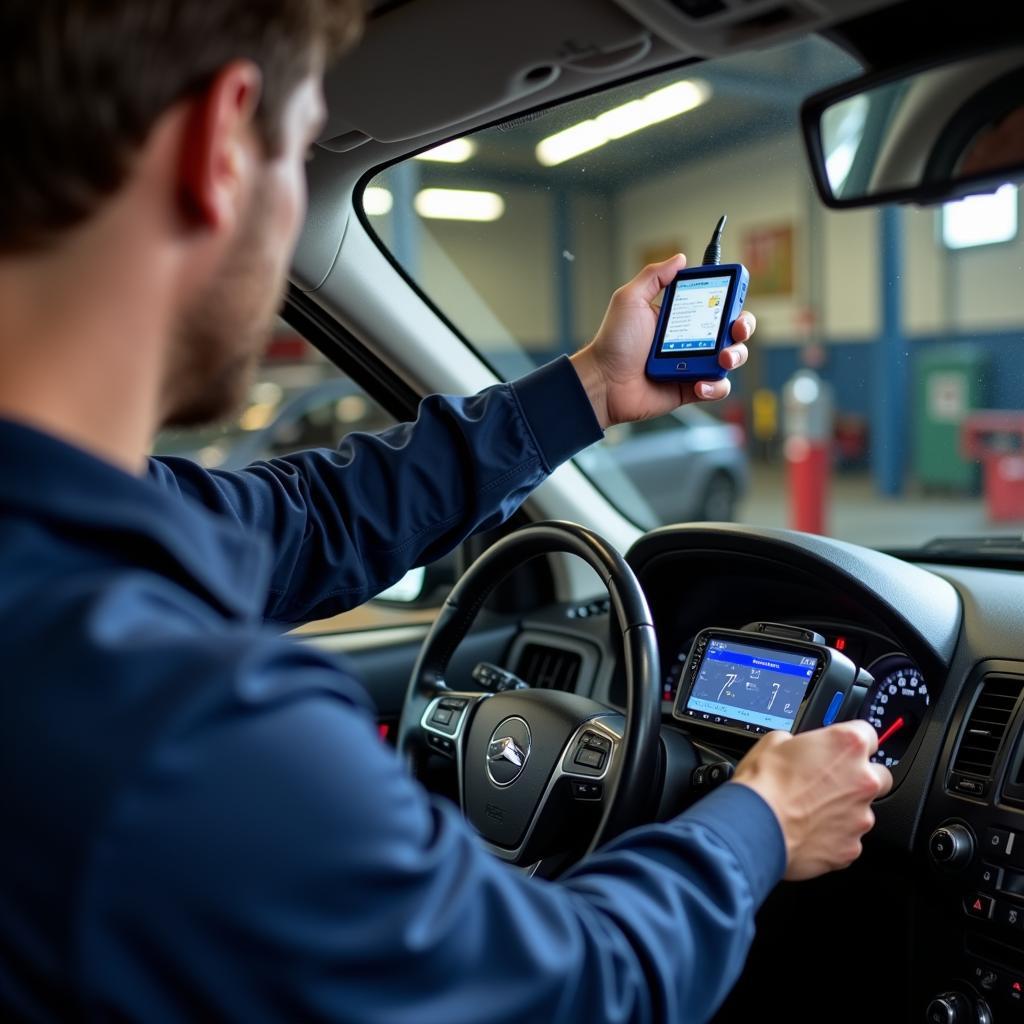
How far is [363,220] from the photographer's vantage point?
2150mm

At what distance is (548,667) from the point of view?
2303mm

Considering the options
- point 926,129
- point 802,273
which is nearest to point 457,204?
point 926,129

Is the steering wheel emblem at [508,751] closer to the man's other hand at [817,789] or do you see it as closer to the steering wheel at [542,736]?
the steering wheel at [542,736]

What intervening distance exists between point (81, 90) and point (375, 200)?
57.0 inches

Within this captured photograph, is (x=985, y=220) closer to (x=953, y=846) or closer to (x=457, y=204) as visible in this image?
(x=953, y=846)

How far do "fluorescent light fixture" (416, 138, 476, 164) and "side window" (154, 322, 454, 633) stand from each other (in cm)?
45

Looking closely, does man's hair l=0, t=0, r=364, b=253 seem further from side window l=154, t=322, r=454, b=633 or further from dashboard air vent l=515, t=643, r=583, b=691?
dashboard air vent l=515, t=643, r=583, b=691

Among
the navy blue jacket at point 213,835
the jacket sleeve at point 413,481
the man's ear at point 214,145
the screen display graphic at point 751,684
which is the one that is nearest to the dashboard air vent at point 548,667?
the screen display graphic at point 751,684

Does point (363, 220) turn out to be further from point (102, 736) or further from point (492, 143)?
point (102, 736)

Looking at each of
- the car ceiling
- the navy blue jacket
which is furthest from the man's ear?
the car ceiling

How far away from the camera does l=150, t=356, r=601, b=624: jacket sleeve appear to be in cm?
164

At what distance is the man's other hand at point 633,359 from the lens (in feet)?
5.54

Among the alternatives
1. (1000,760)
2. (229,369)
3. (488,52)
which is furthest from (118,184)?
(1000,760)

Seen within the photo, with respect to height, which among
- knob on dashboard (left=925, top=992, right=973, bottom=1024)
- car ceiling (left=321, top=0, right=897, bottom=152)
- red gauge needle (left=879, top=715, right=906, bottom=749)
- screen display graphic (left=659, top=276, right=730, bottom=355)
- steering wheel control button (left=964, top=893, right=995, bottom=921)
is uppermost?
car ceiling (left=321, top=0, right=897, bottom=152)
